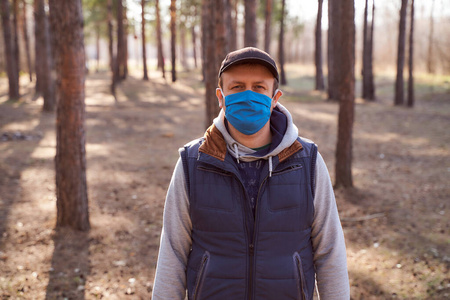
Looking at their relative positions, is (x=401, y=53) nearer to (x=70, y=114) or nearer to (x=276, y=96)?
(x=70, y=114)

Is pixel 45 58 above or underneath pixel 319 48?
underneath

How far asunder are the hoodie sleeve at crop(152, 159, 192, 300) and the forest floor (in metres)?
1.34

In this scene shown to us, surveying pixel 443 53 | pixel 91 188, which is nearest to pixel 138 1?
pixel 443 53

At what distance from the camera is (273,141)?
213 cm

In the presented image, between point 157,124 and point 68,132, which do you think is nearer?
point 68,132

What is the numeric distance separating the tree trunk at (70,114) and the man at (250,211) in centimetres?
409

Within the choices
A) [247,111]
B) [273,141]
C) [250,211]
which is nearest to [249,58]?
[247,111]

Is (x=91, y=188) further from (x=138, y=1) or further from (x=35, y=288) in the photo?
(x=138, y=1)

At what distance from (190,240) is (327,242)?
0.72 meters

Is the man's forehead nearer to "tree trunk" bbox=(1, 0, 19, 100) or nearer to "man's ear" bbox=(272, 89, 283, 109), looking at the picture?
"man's ear" bbox=(272, 89, 283, 109)

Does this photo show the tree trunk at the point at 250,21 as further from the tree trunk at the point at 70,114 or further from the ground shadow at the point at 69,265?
the ground shadow at the point at 69,265

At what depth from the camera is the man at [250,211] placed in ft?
6.54

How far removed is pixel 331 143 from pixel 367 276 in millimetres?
7765

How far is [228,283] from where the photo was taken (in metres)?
1.98
